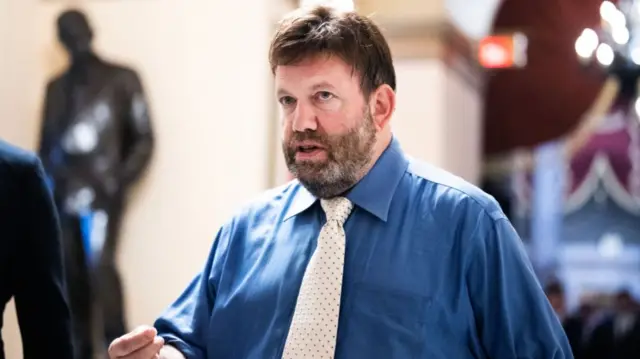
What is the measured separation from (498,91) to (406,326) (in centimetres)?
576

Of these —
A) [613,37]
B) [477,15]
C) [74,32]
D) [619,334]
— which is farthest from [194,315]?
[477,15]

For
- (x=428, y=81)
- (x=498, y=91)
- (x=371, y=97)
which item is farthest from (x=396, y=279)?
(x=498, y=91)

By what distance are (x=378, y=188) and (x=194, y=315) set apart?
435mm

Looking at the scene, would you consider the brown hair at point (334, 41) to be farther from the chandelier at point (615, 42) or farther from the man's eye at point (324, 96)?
the chandelier at point (615, 42)

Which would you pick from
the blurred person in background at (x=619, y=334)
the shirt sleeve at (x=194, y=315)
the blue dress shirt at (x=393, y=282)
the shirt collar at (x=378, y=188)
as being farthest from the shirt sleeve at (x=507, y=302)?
the blurred person in background at (x=619, y=334)

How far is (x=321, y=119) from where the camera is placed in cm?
175

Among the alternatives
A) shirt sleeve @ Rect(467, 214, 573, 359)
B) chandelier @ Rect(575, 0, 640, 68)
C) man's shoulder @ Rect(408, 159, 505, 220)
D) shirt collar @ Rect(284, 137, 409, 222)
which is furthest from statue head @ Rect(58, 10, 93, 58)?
shirt sleeve @ Rect(467, 214, 573, 359)

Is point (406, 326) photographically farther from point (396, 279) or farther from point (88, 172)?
point (88, 172)

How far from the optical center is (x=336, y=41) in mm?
1768

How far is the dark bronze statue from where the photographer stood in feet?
16.8

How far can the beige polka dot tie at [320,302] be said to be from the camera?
5.62 feet

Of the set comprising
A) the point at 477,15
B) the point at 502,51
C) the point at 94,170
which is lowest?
the point at 94,170

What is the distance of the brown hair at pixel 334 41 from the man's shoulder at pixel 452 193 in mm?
202

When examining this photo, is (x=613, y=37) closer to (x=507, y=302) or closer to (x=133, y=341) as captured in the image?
(x=507, y=302)
